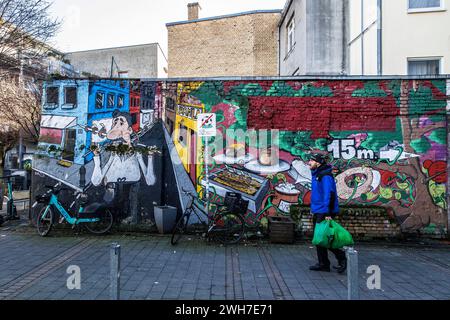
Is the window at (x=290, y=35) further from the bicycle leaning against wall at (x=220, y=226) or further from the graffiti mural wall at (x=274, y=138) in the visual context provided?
the bicycle leaning against wall at (x=220, y=226)

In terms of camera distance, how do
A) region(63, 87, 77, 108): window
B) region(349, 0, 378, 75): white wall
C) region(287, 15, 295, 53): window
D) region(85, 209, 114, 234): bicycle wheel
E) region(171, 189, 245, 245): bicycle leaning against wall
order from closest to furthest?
region(171, 189, 245, 245): bicycle leaning against wall, region(85, 209, 114, 234): bicycle wheel, region(63, 87, 77, 108): window, region(349, 0, 378, 75): white wall, region(287, 15, 295, 53): window

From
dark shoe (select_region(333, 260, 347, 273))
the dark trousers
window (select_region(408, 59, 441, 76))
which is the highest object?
→ window (select_region(408, 59, 441, 76))

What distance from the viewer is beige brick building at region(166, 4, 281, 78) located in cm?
2297

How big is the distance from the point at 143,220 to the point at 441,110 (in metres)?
7.86

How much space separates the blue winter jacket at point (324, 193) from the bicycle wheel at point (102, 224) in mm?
5075

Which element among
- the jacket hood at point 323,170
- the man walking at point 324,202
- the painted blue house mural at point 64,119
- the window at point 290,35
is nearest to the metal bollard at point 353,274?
the man walking at point 324,202

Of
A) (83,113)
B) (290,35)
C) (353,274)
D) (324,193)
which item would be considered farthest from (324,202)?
(290,35)

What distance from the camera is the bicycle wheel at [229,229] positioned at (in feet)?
24.6

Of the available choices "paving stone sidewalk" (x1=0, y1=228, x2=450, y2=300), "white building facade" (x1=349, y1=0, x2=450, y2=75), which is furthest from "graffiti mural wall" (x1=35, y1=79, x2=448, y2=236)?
"white building facade" (x1=349, y1=0, x2=450, y2=75)

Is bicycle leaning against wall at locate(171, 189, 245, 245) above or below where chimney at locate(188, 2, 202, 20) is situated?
below

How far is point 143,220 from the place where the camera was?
27.6 feet

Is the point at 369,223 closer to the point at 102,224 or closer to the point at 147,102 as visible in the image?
the point at 147,102

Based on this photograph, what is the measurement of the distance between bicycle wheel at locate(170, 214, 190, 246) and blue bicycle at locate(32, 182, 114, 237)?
73.0 inches

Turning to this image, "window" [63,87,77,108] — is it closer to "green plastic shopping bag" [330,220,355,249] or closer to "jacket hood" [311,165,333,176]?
"jacket hood" [311,165,333,176]
